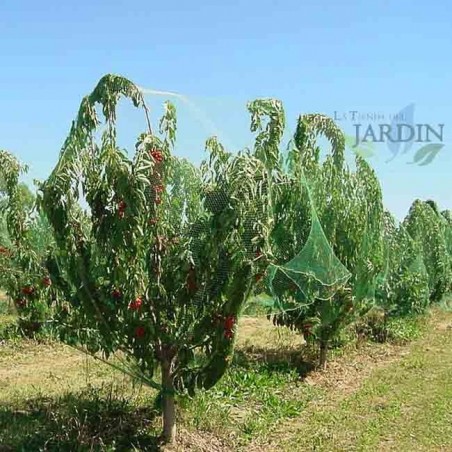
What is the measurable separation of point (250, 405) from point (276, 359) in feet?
6.97

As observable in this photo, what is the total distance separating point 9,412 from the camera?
5461 mm

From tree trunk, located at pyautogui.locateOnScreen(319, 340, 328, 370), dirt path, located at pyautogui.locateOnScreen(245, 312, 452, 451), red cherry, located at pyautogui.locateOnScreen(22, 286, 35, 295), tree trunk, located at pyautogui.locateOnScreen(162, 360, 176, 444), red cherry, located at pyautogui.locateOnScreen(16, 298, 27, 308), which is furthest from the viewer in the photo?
tree trunk, located at pyautogui.locateOnScreen(319, 340, 328, 370)

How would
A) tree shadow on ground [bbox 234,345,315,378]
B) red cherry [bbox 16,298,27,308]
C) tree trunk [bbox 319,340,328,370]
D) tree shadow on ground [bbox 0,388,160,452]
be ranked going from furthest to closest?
1. tree trunk [bbox 319,340,328,370]
2. tree shadow on ground [bbox 234,345,315,378]
3. red cherry [bbox 16,298,27,308]
4. tree shadow on ground [bbox 0,388,160,452]

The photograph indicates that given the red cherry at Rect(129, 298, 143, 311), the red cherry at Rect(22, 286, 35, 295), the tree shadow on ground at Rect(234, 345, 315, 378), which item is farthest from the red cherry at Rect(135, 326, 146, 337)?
the tree shadow on ground at Rect(234, 345, 315, 378)

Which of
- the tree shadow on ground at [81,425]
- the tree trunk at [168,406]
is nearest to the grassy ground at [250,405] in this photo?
the tree shadow on ground at [81,425]

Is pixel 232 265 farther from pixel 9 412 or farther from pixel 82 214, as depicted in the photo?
pixel 9 412

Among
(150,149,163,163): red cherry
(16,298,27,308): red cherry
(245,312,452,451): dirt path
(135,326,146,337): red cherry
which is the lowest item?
(245,312,452,451): dirt path

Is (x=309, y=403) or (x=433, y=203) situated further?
(x=433, y=203)

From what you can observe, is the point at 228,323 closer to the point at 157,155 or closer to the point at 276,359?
the point at 157,155

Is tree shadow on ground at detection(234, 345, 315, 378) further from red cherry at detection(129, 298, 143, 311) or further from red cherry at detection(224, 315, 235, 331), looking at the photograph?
red cherry at detection(129, 298, 143, 311)

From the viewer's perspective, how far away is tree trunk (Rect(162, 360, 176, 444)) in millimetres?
4742

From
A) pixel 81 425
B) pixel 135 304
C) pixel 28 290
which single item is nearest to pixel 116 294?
pixel 135 304

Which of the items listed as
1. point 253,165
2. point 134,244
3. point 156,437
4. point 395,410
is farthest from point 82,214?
point 395,410

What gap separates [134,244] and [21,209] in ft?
11.0
